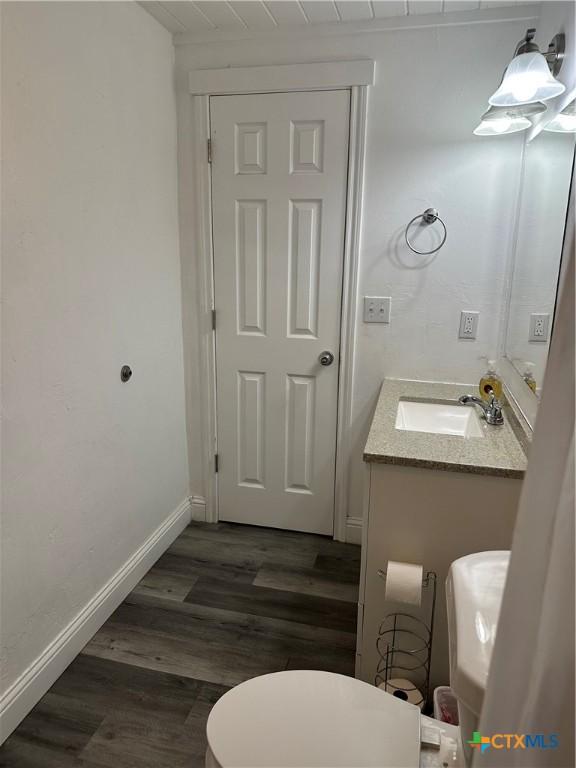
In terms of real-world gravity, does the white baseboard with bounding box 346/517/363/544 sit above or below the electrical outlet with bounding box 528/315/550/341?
below

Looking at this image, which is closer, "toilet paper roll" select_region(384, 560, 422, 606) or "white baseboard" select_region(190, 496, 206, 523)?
"toilet paper roll" select_region(384, 560, 422, 606)

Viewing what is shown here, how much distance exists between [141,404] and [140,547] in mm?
639

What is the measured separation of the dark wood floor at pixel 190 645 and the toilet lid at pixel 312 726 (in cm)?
54

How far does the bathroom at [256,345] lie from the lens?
1.58 metres

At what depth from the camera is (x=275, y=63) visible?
7.48 feet

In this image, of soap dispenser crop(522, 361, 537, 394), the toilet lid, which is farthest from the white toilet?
soap dispenser crop(522, 361, 537, 394)

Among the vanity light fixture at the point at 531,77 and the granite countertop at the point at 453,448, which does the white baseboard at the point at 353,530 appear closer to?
the granite countertop at the point at 453,448

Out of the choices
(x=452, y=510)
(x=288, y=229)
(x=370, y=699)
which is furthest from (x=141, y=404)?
(x=370, y=699)

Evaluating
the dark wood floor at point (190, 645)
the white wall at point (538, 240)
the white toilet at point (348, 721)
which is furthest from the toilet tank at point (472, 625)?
the dark wood floor at point (190, 645)

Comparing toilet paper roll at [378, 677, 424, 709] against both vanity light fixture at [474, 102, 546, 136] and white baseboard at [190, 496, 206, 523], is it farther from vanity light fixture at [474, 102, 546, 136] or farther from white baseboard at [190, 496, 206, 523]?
vanity light fixture at [474, 102, 546, 136]

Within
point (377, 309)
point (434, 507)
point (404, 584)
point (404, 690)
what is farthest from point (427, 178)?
point (404, 690)

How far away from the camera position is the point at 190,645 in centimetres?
198

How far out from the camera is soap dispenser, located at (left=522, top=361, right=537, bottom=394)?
176cm

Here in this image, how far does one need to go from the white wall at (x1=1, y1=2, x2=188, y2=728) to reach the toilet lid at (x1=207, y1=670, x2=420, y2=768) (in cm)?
83
